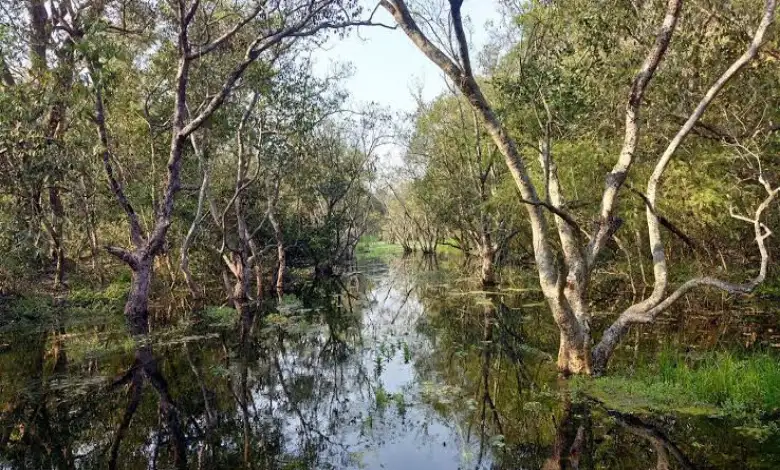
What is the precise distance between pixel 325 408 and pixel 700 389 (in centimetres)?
632

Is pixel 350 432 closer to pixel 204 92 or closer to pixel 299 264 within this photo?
pixel 204 92

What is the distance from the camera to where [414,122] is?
35031mm

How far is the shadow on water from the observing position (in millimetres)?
7055

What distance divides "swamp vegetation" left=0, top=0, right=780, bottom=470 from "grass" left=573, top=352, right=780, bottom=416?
0.05m

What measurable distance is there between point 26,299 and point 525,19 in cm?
1864

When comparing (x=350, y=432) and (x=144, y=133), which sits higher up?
(x=144, y=133)

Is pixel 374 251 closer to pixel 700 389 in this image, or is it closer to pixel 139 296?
pixel 139 296

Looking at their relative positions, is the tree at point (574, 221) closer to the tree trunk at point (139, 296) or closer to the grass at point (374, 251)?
the tree trunk at point (139, 296)

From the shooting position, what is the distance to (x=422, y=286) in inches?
1105

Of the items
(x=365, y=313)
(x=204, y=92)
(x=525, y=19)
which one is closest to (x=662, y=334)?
(x=525, y=19)

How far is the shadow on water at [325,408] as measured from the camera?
7055 millimetres

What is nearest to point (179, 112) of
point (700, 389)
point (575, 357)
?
point (575, 357)

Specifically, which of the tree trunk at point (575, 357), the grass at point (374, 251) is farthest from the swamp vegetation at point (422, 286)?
the grass at point (374, 251)

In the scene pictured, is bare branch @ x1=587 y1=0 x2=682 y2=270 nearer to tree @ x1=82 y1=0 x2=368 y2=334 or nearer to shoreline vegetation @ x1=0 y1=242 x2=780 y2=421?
shoreline vegetation @ x1=0 y1=242 x2=780 y2=421
